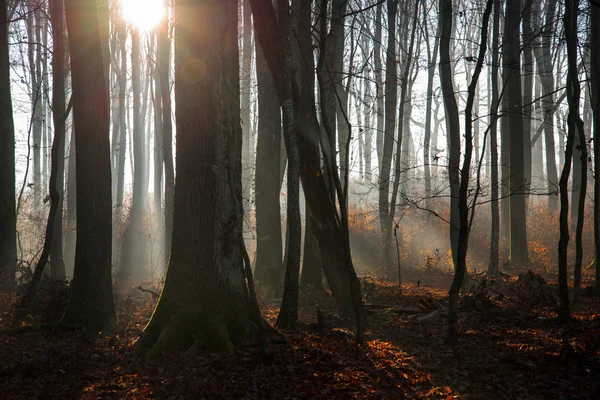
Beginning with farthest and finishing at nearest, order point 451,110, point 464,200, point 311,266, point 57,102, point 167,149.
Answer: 1. point 167,149
2. point 451,110
3. point 311,266
4. point 57,102
5. point 464,200

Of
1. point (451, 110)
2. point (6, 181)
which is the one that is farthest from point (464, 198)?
point (6, 181)

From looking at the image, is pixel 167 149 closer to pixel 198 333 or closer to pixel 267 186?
pixel 267 186

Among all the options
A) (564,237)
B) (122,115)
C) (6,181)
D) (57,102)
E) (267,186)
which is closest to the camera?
(564,237)

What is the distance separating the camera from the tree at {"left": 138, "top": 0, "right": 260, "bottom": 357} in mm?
5660

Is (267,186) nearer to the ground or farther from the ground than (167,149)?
nearer to the ground

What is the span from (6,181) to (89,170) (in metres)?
5.46

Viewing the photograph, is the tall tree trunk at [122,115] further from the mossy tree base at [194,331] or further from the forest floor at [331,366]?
the mossy tree base at [194,331]

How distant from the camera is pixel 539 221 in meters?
19.5

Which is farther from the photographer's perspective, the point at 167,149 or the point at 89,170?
the point at 167,149

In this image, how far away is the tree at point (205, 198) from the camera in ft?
18.6

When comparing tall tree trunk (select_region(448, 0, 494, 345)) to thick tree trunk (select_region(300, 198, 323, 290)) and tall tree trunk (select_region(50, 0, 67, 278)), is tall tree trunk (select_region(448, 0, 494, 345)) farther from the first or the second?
tall tree trunk (select_region(50, 0, 67, 278))

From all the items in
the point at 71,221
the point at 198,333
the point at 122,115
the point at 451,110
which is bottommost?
the point at 198,333

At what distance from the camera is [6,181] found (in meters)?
11.0

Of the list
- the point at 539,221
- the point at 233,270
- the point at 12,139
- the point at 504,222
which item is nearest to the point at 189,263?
the point at 233,270
